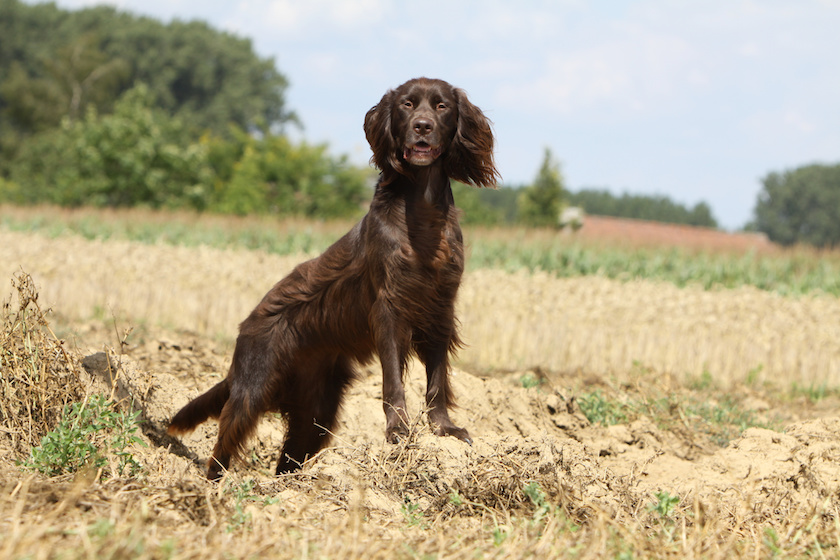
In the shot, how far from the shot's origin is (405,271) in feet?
11.8

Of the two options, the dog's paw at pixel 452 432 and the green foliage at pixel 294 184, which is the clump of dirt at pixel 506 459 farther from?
the green foliage at pixel 294 184

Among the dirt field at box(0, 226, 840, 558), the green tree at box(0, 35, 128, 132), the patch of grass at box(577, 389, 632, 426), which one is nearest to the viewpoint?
the dirt field at box(0, 226, 840, 558)

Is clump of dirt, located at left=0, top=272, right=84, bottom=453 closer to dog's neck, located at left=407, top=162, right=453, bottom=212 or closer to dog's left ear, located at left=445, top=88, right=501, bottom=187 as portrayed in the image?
dog's neck, located at left=407, top=162, right=453, bottom=212

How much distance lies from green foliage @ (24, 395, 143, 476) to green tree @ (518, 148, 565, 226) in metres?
34.2

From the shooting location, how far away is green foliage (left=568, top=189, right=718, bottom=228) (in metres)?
84.3

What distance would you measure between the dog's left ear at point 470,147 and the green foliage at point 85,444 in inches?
72.0

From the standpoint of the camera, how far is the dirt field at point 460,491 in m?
2.52

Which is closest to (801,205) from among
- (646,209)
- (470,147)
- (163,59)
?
(646,209)

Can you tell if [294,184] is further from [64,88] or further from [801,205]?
[801,205]

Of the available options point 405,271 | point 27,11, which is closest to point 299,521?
point 405,271

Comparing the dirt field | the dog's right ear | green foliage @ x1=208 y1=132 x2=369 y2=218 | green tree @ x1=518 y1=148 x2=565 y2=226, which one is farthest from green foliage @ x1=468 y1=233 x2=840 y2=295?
green tree @ x1=518 y1=148 x2=565 y2=226

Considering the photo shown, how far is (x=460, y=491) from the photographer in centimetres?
329

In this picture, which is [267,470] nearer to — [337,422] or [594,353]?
[337,422]

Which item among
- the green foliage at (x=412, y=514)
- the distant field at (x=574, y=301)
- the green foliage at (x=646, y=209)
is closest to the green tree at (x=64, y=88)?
the distant field at (x=574, y=301)
